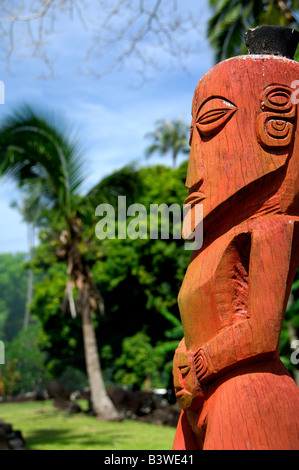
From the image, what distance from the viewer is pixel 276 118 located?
245cm

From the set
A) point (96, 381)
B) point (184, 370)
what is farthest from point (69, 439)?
point (184, 370)

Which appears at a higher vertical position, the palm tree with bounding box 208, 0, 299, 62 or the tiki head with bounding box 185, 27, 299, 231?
the palm tree with bounding box 208, 0, 299, 62

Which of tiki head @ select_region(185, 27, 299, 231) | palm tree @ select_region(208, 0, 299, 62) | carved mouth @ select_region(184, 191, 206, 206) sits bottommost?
carved mouth @ select_region(184, 191, 206, 206)

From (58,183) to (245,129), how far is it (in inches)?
321

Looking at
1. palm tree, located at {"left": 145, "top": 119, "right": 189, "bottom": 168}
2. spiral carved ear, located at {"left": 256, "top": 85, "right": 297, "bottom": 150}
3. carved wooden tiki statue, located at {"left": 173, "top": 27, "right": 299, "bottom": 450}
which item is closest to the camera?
Answer: carved wooden tiki statue, located at {"left": 173, "top": 27, "right": 299, "bottom": 450}

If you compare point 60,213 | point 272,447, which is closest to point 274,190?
point 272,447

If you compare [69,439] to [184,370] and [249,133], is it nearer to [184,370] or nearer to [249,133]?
[184,370]

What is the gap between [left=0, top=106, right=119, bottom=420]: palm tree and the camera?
9633 mm

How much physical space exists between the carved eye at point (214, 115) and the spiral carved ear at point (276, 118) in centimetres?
16

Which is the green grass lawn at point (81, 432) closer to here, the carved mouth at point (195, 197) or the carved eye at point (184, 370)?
the carved eye at point (184, 370)

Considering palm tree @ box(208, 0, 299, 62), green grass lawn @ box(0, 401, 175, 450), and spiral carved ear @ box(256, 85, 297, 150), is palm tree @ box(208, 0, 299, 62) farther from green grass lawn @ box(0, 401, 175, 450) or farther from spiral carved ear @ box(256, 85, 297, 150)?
spiral carved ear @ box(256, 85, 297, 150)

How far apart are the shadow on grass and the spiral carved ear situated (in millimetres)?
6207

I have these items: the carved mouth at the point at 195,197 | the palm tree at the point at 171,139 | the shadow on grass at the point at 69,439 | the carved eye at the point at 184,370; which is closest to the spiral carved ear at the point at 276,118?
the carved mouth at the point at 195,197

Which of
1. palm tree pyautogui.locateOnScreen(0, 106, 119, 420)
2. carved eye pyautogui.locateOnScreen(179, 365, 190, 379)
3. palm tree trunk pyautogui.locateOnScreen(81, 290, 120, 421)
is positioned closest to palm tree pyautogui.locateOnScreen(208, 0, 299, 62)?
palm tree pyautogui.locateOnScreen(0, 106, 119, 420)
